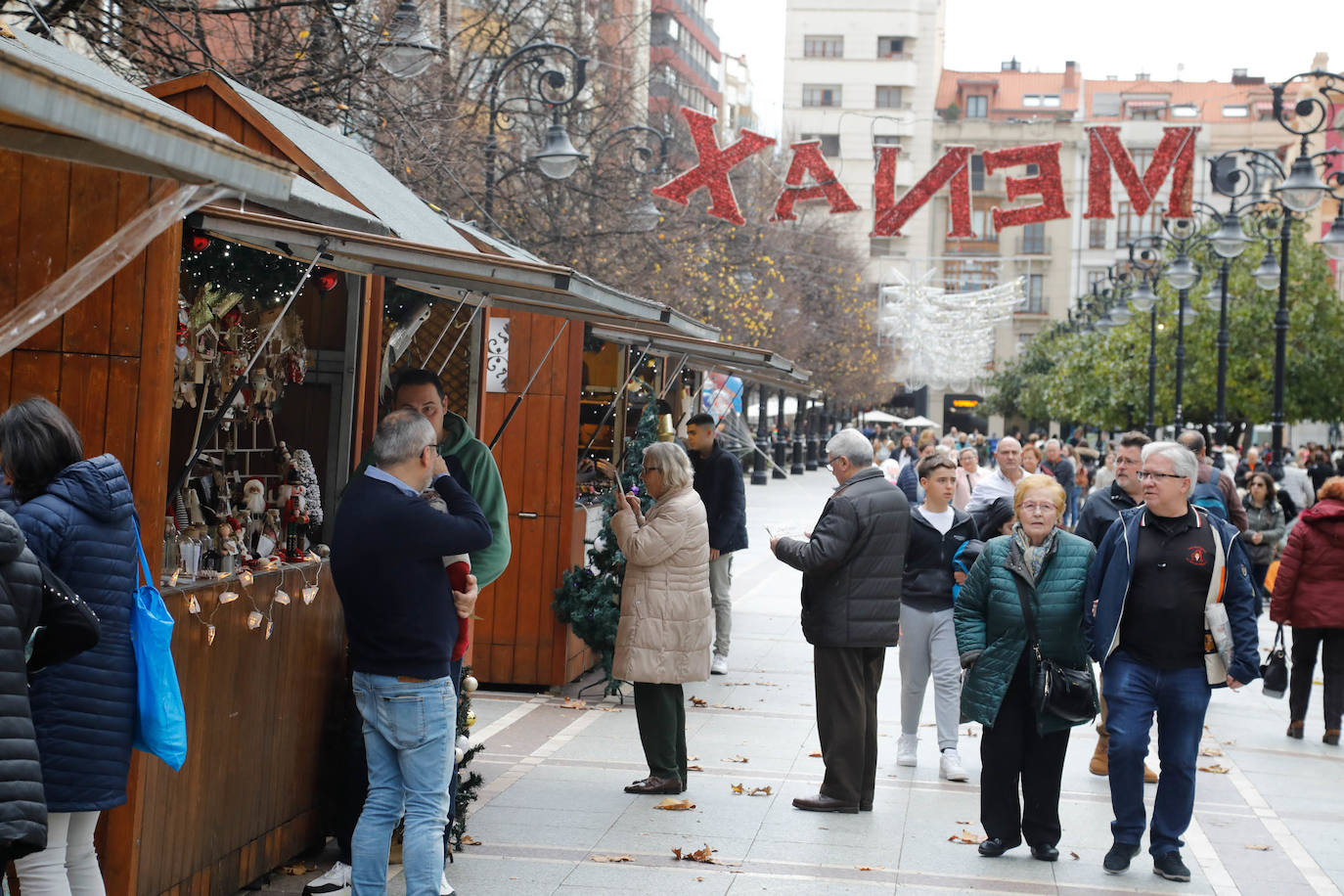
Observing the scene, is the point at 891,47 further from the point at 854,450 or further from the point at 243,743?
the point at 243,743

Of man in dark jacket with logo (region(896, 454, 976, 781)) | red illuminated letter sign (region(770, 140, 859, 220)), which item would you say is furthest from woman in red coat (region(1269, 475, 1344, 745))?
red illuminated letter sign (region(770, 140, 859, 220))

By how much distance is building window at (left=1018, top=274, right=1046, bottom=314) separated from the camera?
9269 cm

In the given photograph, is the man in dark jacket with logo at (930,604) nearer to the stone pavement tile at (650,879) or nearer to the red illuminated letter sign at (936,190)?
the stone pavement tile at (650,879)

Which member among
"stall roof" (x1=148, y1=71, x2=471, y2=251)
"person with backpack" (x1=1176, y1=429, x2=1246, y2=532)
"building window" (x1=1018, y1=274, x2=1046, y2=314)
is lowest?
"person with backpack" (x1=1176, y1=429, x2=1246, y2=532)

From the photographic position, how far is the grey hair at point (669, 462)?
793 centimetres

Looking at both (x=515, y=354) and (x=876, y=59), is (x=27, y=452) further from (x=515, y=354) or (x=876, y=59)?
(x=876, y=59)

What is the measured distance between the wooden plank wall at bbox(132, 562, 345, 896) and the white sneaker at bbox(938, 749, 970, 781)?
382 centimetres

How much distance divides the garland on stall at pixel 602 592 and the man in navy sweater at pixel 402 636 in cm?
522

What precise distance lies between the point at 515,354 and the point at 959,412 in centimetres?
8555

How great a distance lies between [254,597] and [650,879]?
82.0 inches

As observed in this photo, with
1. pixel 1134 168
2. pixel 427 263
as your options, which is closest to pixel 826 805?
pixel 427 263

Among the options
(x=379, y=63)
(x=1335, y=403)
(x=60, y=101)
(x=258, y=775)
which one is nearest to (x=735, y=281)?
(x=1335, y=403)

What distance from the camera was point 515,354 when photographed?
35.4 feet

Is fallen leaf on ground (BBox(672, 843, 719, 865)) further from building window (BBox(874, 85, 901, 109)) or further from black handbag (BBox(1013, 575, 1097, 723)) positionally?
building window (BBox(874, 85, 901, 109))
